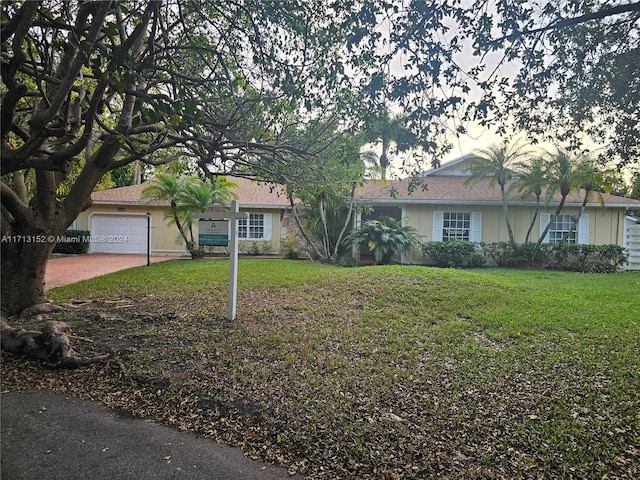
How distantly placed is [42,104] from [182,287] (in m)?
5.08

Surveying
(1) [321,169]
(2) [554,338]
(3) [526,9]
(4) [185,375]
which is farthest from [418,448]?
(1) [321,169]

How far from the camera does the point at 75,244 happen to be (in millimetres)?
18453

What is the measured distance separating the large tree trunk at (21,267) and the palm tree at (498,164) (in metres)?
14.2

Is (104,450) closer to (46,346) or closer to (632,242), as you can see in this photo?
(46,346)

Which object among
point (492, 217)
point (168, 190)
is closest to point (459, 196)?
point (492, 217)

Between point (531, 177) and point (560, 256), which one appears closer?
point (531, 177)

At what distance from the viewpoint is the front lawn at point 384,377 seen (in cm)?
330

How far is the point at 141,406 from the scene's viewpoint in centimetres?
402

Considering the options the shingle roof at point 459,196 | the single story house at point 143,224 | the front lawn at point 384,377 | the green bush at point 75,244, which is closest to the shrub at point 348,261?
the shingle roof at point 459,196

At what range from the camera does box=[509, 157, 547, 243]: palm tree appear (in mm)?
14586

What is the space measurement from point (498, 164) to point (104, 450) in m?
15.4

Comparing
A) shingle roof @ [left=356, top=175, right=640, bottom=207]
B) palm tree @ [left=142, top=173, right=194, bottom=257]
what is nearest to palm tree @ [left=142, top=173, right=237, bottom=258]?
palm tree @ [left=142, top=173, right=194, bottom=257]

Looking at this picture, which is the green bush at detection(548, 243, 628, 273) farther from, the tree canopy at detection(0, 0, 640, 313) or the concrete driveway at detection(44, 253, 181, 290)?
the concrete driveway at detection(44, 253, 181, 290)

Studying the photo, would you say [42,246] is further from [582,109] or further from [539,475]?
[582,109]
